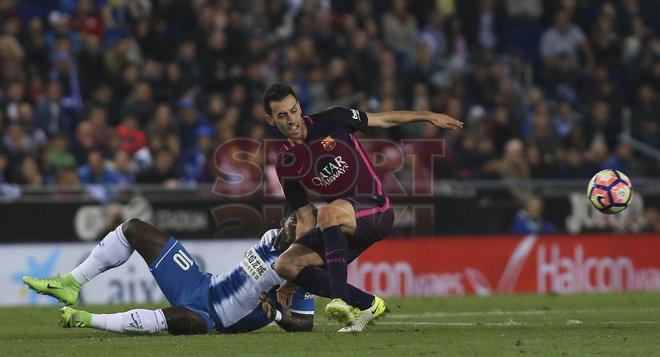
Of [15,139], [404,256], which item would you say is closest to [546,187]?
[404,256]

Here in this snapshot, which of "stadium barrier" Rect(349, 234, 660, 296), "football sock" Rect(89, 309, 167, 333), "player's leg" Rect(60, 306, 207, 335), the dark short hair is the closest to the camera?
"player's leg" Rect(60, 306, 207, 335)

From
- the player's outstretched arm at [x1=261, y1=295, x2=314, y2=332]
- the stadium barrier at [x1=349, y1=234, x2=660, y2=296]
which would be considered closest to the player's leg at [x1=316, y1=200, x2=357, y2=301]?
the player's outstretched arm at [x1=261, y1=295, x2=314, y2=332]

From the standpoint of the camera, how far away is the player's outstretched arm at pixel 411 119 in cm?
1098

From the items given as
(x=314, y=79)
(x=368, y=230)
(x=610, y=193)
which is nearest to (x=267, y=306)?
(x=368, y=230)

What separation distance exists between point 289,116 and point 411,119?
3.43ft

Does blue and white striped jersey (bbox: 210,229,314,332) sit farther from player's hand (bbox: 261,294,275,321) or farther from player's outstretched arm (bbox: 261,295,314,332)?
player's outstretched arm (bbox: 261,295,314,332)

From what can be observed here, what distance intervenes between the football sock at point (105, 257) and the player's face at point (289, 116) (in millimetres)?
1564

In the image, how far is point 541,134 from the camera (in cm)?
2234

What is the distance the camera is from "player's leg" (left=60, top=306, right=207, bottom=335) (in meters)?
10.0

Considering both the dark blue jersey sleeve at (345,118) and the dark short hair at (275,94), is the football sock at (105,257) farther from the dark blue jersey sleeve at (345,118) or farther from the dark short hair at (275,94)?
the dark blue jersey sleeve at (345,118)

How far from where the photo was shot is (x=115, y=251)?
10.6 meters

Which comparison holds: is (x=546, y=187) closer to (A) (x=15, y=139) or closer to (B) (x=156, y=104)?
(B) (x=156, y=104)

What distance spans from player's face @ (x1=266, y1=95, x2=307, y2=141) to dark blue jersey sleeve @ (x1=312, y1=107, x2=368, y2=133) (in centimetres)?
30

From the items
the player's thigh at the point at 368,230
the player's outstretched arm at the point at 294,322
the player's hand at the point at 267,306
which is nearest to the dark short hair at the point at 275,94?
the player's thigh at the point at 368,230
